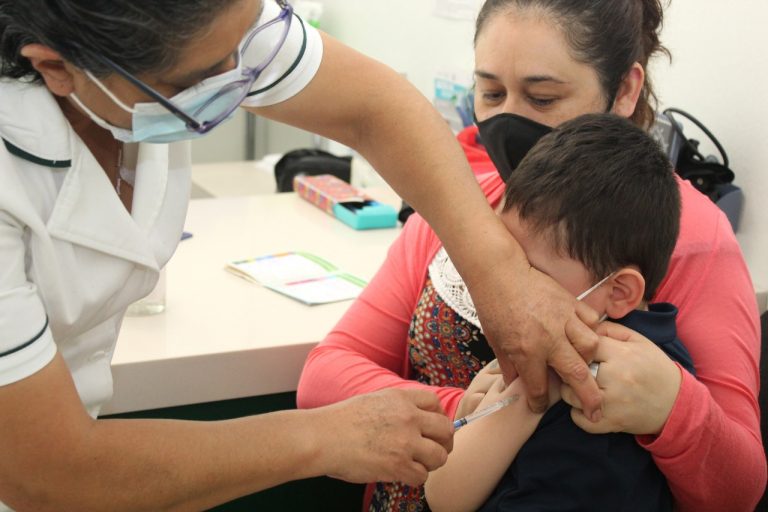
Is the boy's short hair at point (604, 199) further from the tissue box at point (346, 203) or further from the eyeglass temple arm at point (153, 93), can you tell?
the tissue box at point (346, 203)

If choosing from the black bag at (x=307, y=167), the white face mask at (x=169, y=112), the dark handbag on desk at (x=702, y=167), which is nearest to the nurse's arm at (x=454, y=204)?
the white face mask at (x=169, y=112)

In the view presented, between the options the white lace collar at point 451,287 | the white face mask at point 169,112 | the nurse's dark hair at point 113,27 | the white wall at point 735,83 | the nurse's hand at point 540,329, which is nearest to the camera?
the nurse's dark hair at point 113,27

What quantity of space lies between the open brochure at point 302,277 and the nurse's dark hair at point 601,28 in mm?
617

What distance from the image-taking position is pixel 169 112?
1.01 meters

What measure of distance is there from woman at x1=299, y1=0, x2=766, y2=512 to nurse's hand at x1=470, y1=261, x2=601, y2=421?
0.11 feet

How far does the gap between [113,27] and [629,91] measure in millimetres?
931

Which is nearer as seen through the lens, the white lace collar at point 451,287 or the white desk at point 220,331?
the white lace collar at point 451,287

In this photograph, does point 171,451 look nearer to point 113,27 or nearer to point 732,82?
point 113,27

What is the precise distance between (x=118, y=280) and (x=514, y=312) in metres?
0.48

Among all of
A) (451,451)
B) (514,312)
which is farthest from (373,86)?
(451,451)

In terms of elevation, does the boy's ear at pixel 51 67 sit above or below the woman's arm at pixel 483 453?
above

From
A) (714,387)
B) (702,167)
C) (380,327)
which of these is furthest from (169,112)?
(702,167)

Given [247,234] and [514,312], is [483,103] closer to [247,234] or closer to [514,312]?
[514,312]

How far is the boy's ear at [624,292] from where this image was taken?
120 cm
